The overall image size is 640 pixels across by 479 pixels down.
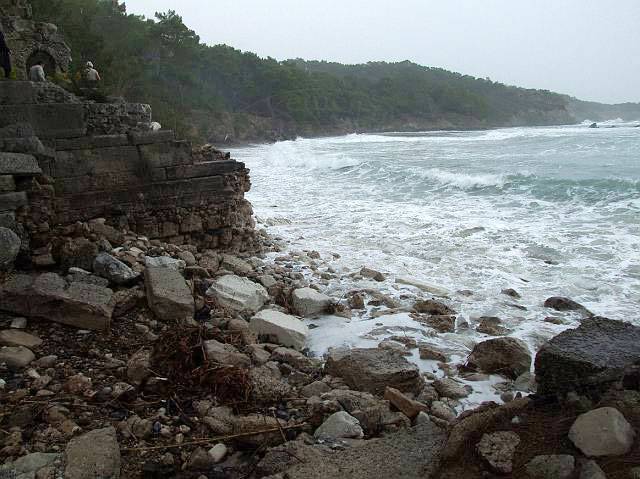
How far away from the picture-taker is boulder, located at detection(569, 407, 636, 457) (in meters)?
2.34

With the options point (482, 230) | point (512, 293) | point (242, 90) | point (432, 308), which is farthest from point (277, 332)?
point (242, 90)

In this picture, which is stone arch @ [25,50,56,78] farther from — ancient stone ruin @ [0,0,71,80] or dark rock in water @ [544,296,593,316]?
dark rock in water @ [544,296,593,316]

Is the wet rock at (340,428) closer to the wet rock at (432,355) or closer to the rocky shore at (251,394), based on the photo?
the rocky shore at (251,394)

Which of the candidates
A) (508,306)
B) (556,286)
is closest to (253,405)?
(508,306)

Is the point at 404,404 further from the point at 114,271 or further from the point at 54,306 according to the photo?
the point at 114,271

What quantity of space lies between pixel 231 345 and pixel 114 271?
5.68ft

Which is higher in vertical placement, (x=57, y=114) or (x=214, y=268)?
(x=57, y=114)

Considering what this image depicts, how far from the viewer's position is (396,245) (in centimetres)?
926

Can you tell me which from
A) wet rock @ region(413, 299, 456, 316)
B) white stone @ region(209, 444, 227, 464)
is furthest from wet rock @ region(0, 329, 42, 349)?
wet rock @ region(413, 299, 456, 316)

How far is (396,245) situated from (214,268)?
385 cm

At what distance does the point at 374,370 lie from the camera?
4.06 m

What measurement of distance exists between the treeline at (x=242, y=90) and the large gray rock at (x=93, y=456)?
16.3 m

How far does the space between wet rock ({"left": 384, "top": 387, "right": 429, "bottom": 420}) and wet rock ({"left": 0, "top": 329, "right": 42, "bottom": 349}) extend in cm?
286

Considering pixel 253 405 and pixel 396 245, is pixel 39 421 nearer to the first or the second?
pixel 253 405
